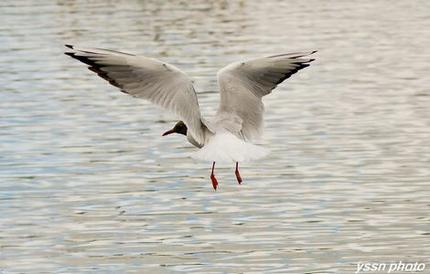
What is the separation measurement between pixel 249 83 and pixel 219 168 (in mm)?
7784

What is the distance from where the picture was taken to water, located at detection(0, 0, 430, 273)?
18062 mm

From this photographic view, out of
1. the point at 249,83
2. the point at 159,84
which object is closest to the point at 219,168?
the point at 249,83

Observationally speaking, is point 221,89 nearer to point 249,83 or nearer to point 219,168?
point 249,83

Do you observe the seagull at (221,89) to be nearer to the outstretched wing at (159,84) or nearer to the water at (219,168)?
the outstretched wing at (159,84)

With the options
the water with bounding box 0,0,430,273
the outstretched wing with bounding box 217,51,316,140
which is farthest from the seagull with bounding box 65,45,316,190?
the water with bounding box 0,0,430,273

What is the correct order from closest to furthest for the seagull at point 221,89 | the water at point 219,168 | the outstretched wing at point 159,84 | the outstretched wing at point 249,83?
the seagull at point 221,89 < the outstretched wing at point 159,84 < the outstretched wing at point 249,83 < the water at point 219,168

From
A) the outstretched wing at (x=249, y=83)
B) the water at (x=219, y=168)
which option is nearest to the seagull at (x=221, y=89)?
the outstretched wing at (x=249, y=83)

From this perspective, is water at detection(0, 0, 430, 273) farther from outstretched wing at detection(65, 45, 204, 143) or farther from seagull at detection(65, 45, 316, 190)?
outstretched wing at detection(65, 45, 204, 143)

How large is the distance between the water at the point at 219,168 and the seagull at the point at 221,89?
6.04 feet

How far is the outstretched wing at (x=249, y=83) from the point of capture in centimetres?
1592

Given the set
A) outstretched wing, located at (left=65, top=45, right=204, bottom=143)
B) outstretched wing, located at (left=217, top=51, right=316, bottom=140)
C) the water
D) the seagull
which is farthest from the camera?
the water

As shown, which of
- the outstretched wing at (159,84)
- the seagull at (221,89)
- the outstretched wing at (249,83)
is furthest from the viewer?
the outstretched wing at (249,83)

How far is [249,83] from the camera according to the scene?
16016 mm

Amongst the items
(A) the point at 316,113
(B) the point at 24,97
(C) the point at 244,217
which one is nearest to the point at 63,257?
(C) the point at 244,217
